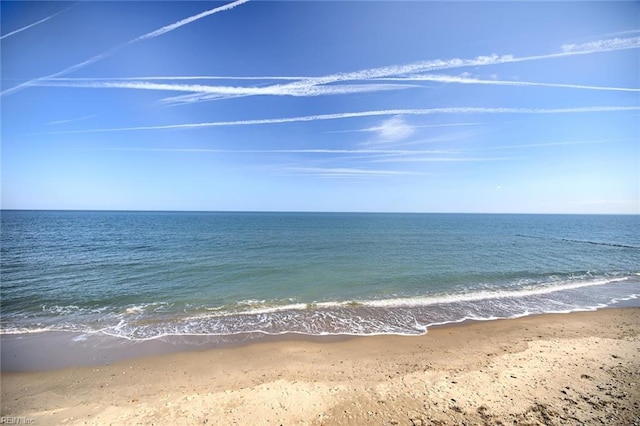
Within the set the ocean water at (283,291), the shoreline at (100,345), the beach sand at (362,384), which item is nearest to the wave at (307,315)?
the ocean water at (283,291)

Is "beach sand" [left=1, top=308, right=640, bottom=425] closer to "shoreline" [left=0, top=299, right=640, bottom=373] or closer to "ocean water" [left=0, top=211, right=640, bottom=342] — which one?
"shoreline" [left=0, top=299, right=640, bottom=373]

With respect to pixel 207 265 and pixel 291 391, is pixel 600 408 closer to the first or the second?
pixel 291 391

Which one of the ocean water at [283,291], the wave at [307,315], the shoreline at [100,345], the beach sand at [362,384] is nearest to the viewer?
the beach sand at [362,384]

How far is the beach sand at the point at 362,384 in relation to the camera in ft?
23.0

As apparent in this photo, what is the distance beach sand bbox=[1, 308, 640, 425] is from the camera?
7008 mm

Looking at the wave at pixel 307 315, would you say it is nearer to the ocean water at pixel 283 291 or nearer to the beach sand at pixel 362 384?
the ocean water at pixel 283 291

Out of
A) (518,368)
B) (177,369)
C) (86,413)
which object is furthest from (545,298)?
(86,413)

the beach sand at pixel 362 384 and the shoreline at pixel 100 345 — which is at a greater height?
the beach sand at pixel 362 384

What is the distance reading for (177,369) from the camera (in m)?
9.93

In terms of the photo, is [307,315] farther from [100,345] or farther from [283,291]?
[100,345]

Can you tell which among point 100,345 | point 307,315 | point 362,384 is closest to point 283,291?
point 307,315

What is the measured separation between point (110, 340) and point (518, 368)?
16755 millimetres

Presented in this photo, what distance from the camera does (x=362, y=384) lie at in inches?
334

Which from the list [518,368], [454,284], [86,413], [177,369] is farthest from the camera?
[454,284]
